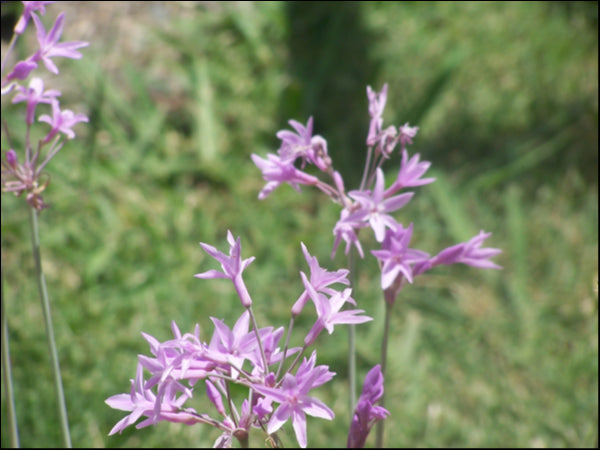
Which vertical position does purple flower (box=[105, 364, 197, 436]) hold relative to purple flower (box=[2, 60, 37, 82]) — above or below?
below

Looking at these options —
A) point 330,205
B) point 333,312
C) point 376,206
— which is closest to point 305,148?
point 376,206

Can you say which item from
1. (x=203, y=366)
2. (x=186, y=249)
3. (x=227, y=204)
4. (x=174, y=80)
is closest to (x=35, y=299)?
(x=186, y=249)

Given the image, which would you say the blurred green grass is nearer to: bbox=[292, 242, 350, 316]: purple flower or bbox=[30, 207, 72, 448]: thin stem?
bbox=[30, 207, 72, 448]: thin stem

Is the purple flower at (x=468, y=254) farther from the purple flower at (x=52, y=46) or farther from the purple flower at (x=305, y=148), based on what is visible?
the purple flower at (x=52, y=46)

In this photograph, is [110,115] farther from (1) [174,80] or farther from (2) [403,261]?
(2) [403,261]

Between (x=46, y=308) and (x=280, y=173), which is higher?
(x=280, y=173)

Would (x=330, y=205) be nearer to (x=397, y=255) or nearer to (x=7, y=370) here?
(x=7, y=370)

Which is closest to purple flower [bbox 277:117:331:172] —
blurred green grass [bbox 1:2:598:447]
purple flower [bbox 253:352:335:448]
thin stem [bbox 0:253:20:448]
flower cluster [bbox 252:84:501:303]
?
flower cluster [bbox 252:84:501:303]
